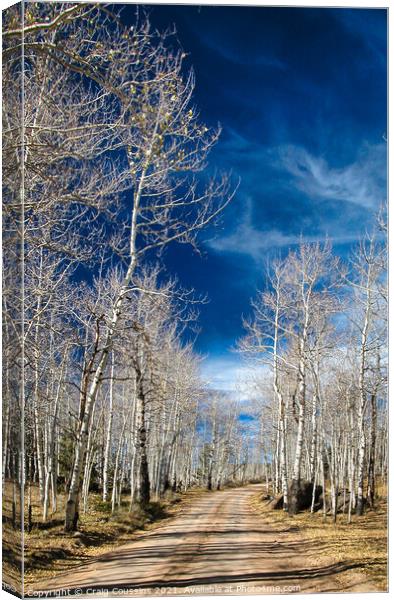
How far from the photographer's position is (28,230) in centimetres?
436

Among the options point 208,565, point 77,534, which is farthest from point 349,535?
point 77,534

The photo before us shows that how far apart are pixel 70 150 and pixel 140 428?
2433 mm

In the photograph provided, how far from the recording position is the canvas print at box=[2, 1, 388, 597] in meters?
4.22

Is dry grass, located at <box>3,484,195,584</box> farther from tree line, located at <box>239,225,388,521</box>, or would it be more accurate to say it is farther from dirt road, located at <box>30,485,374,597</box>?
tree line, located at <box>239,225,388,521</box>

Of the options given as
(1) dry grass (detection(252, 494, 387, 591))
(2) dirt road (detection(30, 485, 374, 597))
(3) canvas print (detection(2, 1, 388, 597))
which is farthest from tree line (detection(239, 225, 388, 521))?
(2) dirt road (detection(30, 485, 374, 597))

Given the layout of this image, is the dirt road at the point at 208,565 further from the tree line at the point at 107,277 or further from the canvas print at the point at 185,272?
the tree line at the point at 107,277

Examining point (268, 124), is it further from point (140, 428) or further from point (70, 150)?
point (140, 428)

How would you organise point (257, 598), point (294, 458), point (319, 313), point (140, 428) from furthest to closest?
point (294, 458)
point (319, 313)
point (140, 428)
point (257, 598)

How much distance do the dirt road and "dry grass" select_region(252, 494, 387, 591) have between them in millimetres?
68

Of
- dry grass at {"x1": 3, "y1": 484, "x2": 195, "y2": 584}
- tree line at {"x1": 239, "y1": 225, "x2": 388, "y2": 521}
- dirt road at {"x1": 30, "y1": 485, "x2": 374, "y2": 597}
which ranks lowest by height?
dirt road at {"x1": 30, "y1": 485, "x2": 374, "y2": 597}

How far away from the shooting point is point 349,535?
4.63m

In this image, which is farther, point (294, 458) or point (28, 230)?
point (294, 458)

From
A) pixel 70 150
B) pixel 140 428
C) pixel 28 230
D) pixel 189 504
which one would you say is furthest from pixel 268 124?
pixel 189 504

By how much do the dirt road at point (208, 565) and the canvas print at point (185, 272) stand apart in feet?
0.05
